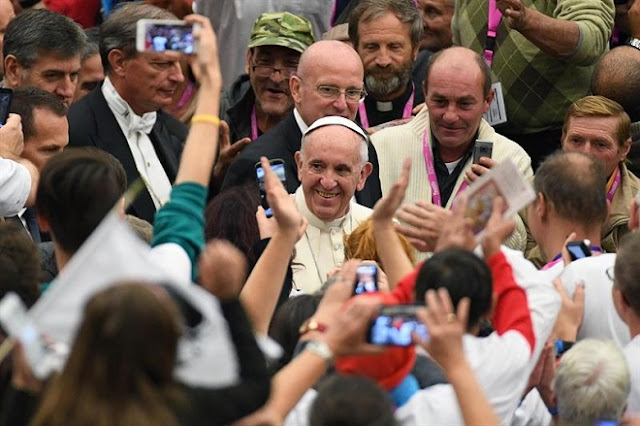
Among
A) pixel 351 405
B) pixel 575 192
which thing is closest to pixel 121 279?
pixel 351 405

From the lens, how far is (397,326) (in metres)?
3.86

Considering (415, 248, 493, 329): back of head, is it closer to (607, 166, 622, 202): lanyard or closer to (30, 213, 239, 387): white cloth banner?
(30, 213, 239, 387): white cloth banner

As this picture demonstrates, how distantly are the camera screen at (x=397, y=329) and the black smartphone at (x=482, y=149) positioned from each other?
12.4ft

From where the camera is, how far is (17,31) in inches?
304

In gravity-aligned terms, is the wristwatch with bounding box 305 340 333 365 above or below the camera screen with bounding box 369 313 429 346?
below

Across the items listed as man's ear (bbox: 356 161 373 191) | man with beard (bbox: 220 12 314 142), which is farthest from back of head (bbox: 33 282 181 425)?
man with beard (bbox: 220 12 314 142)

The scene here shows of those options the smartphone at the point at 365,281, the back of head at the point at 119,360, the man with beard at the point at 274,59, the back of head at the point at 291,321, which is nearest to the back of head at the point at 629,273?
the smartphone at the point at 365,281

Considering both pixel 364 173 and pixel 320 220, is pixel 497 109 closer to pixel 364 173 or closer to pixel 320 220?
pixel 364 173

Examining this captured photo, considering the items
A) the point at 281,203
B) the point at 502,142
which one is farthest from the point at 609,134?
the point at 281,203

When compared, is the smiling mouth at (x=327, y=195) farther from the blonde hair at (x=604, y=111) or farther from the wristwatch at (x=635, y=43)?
the wristwatch at (x=635, y=43)

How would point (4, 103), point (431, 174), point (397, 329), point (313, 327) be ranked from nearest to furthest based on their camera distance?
point (397, 329) < point (313, 327) < point (4, 103) < point (431, 174)

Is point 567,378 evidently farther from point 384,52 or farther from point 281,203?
point 384,52

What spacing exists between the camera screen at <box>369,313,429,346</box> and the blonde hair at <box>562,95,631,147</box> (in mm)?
4077

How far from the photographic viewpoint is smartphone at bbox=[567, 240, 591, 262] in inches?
234
